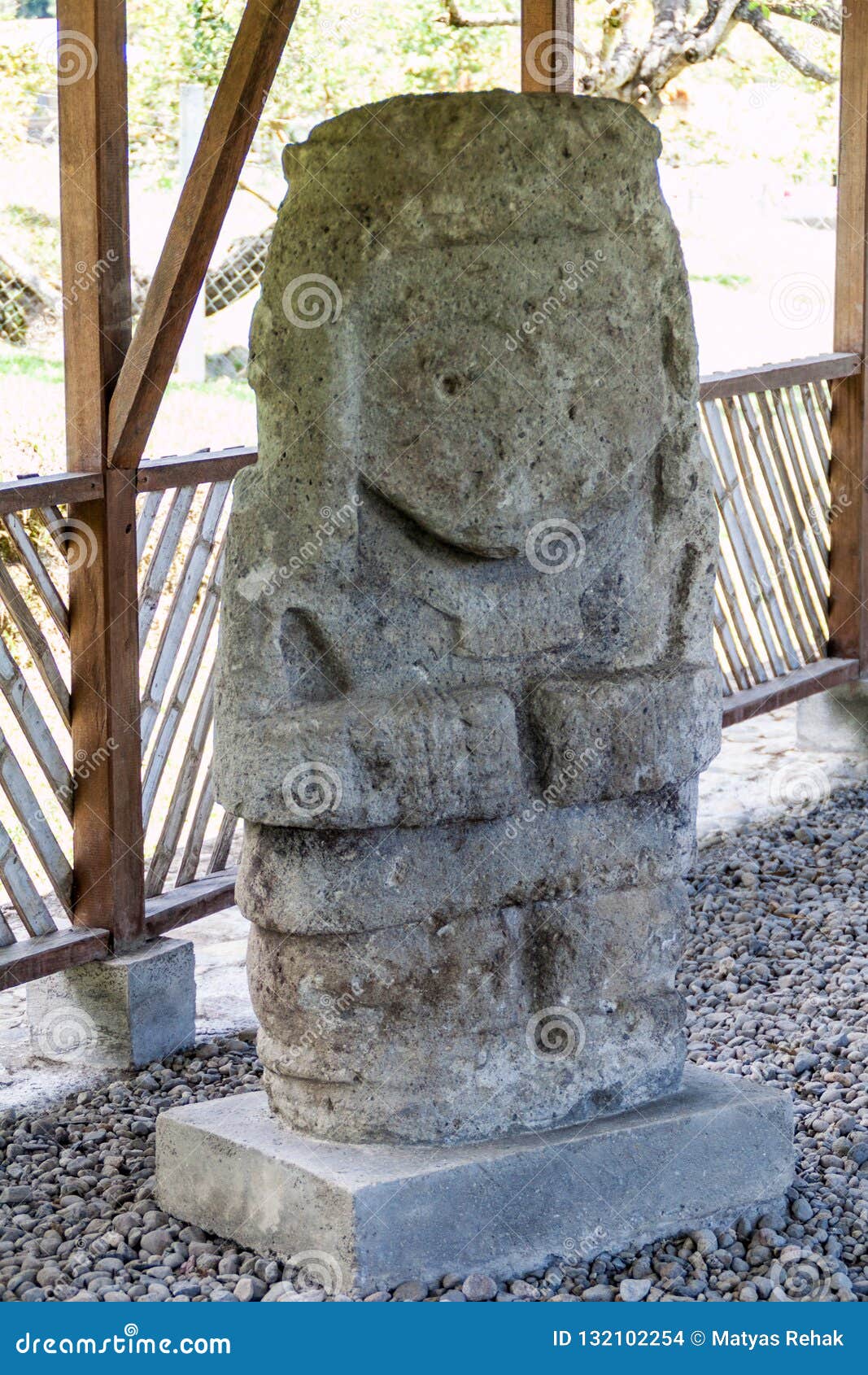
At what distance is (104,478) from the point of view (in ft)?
13.3

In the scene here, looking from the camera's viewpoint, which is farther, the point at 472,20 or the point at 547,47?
the point at 472,20

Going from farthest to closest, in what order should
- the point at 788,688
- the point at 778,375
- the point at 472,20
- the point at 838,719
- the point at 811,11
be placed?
the point at 472,20 → the point at 811,11 → the point at 838,719 → the point at 788,688 → the point at 778,375

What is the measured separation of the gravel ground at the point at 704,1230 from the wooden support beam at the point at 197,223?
168cm

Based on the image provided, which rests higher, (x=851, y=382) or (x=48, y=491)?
(x=851, y=382)

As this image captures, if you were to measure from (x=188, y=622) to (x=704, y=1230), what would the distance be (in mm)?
2502

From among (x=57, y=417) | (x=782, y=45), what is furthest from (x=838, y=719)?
(x=782, y=45)

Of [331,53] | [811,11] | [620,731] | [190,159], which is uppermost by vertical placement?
[331,53]

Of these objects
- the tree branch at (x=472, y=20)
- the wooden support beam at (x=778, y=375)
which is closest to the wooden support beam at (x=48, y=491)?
the wooden support beam at (x=778, y=375)

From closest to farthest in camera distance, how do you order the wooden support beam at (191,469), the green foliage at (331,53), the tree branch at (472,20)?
1. the wooden support beam at (191,469)
2. the tree branch at (472,20)
3. the green foliage at (331,53)

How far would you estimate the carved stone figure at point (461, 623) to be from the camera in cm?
289

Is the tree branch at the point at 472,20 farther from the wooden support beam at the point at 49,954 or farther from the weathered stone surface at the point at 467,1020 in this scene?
the weathered stone surface at the point at 467,1020

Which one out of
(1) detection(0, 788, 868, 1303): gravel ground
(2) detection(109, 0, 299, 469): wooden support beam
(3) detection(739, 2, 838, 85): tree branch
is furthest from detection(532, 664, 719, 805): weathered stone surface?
(3) detection(739, 2, 838, 85): tree branch

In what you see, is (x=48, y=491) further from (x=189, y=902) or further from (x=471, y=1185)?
(x=471, y=1185)

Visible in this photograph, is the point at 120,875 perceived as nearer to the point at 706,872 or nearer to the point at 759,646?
the point at 706,872
